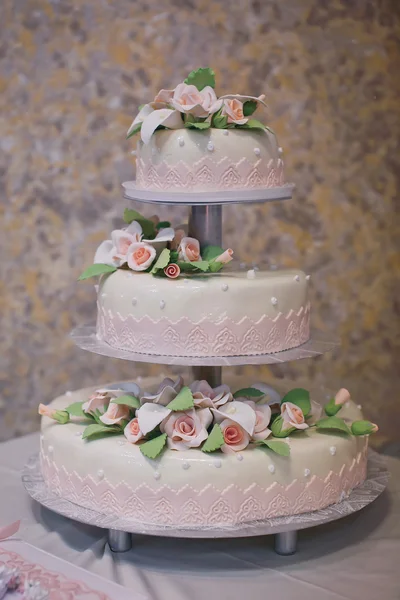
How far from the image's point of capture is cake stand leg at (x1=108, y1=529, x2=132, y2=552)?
281 cm

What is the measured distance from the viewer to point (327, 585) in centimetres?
261

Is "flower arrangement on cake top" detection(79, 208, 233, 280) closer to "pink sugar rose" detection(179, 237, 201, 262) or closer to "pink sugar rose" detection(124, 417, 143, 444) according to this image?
"pink sugar rose" detection(179, 237, 201, 262)

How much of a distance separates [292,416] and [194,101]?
1057 millimetres

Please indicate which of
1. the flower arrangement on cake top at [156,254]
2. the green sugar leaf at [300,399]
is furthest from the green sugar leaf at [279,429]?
the flower arrangement on cake top at [156,254]

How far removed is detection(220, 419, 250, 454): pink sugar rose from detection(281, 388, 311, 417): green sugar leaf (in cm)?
27

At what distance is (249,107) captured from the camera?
291cm

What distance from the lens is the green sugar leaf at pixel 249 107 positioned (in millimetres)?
2900

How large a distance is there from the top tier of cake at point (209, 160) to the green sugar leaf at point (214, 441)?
2.47 ft

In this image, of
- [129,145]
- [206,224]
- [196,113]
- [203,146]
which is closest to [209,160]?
[203,146]

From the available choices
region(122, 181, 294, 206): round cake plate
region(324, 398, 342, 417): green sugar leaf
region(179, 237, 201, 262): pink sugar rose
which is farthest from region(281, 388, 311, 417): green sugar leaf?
region(122, 181, 294, 206): round cake plate

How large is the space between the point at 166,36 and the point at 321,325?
1523 mm

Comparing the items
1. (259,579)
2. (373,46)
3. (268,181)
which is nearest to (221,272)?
(268,181)

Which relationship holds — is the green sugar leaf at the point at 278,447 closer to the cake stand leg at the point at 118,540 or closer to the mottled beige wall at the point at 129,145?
the cake stand leg at the point at 118,540

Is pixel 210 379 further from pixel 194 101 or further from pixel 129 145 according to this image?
pixel 129 145
